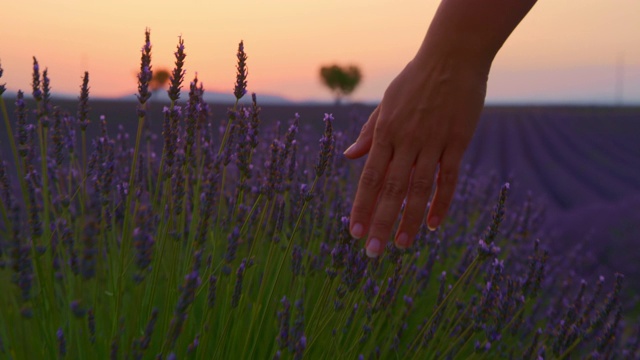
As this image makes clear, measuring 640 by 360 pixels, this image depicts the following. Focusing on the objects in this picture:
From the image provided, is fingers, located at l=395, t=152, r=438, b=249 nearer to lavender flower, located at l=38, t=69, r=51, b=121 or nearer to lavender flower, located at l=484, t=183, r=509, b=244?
lavender flower, located at l=484, t=183, r=509, b=244

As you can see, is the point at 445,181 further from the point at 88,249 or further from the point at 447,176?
the point at 88,249

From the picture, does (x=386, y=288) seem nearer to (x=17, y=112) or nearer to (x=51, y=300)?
(x=51, y=300)

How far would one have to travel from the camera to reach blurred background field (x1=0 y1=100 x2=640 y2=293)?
5227 mm

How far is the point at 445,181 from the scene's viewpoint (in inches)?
62.4

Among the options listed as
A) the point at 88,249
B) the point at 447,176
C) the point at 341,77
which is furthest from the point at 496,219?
the point at 341,77

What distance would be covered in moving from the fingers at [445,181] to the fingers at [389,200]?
9 cm

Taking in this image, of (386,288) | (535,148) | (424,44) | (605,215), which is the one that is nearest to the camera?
(424,44)

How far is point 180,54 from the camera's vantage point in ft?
4.78

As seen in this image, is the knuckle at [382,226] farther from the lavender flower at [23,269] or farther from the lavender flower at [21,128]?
the lavender flower at [21,128]

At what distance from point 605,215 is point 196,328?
511 centimetres

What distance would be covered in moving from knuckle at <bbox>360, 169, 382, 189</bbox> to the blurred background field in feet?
3.30

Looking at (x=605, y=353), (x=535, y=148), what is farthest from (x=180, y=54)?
(x=535, y=148)

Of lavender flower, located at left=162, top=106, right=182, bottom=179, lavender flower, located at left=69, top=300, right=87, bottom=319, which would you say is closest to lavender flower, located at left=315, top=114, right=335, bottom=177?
lavender flower, located at left=162, top=106, right=182, bottom=179

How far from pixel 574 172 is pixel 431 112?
10211 millimetres
